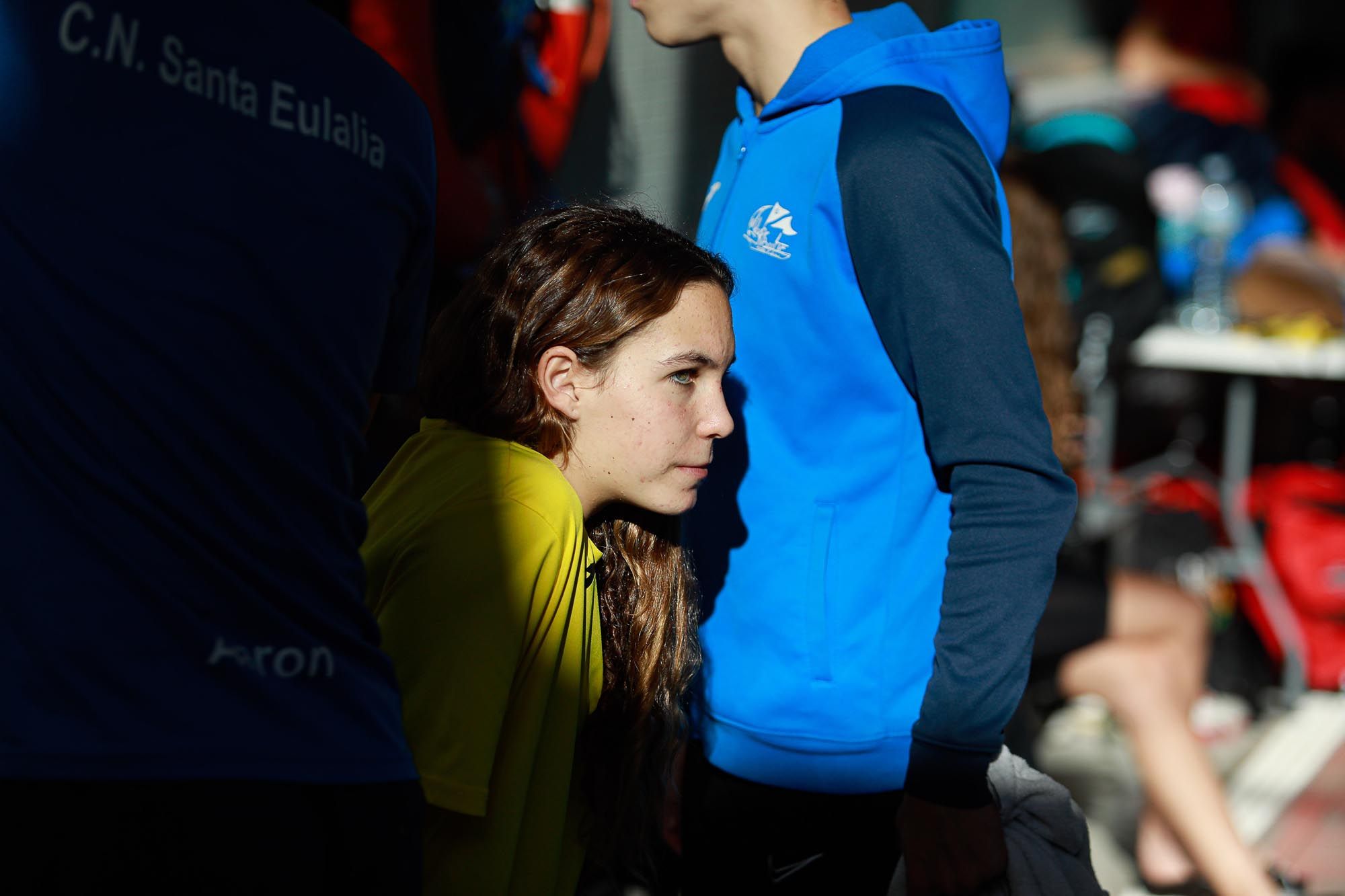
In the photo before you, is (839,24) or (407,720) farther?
(839,24)

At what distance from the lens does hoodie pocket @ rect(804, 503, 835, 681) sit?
1.60 metres

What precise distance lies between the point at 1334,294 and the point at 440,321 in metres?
4.08

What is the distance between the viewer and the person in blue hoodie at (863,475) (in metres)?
1.44

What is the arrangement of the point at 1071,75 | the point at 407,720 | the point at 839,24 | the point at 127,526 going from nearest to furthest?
the point at 127,526
the point at 407,720
the point at 839,24
the point at 1071,75

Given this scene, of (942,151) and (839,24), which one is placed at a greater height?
(839,24)

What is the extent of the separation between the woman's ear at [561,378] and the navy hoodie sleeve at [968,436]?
378 mm

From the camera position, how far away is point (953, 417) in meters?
1.45

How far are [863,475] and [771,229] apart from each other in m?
0.33

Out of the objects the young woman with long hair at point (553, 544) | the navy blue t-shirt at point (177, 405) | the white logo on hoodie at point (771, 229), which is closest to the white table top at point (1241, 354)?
the white logo on hoodie at point (771, 229)

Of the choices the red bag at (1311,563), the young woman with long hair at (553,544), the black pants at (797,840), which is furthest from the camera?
the red bag at (1311,563)

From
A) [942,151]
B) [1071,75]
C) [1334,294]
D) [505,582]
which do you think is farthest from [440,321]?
[1071,75]

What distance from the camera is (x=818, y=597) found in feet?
5.30

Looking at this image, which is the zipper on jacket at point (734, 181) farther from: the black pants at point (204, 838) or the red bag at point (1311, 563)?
the red bag at point (1311, 563)

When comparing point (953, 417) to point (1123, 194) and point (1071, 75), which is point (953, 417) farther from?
point (1071, 75)
